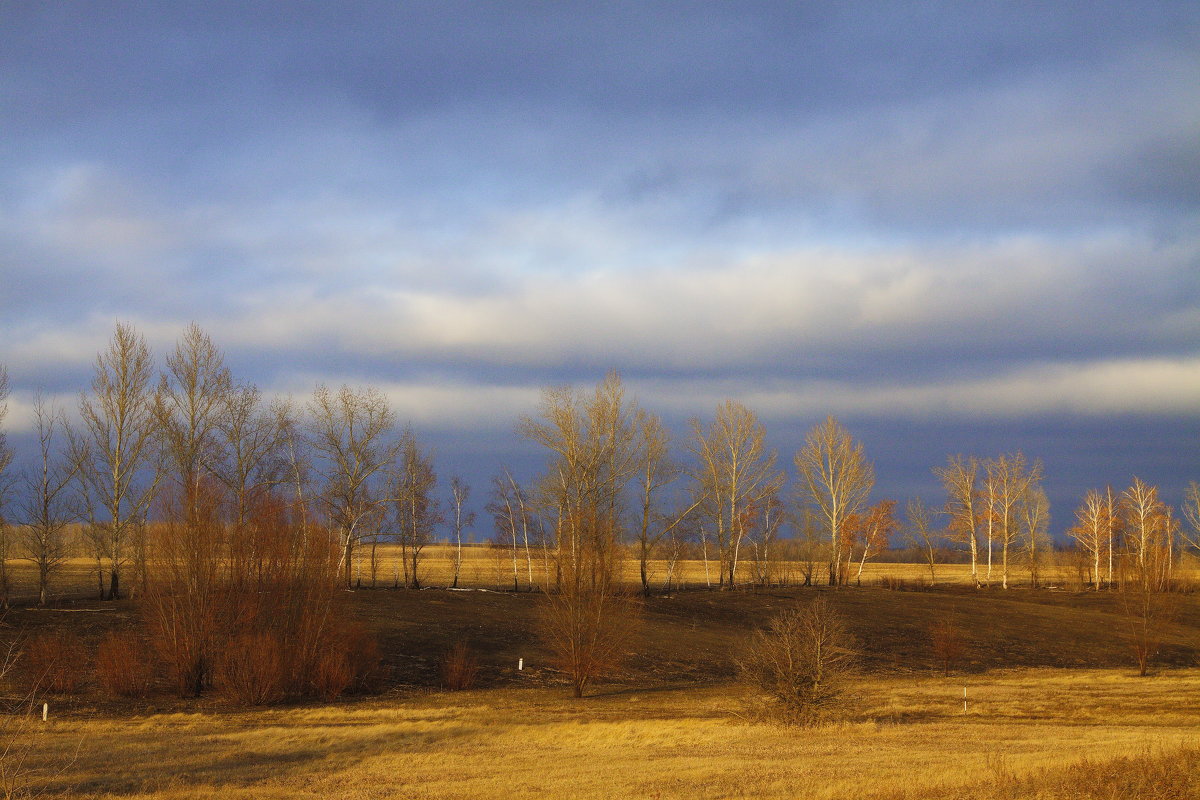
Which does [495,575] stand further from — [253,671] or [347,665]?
[253,671]

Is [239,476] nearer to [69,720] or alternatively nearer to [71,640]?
[71,640]

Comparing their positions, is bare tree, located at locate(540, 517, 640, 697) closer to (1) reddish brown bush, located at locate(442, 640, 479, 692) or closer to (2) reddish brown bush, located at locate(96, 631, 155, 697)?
(1) reddish brown bush, located at locate(442, 640, 479, 692)

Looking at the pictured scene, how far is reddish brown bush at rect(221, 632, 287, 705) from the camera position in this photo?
96.4ft

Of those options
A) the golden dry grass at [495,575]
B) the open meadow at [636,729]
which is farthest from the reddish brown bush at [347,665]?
the golden dry grass at [495,575]

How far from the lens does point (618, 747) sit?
21016mm

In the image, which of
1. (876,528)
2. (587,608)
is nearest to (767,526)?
(876,528)

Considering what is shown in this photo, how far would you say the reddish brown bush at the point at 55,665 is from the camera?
28641 mm

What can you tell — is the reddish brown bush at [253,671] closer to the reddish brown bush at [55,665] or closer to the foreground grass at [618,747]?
the foreground grass at [618,747]

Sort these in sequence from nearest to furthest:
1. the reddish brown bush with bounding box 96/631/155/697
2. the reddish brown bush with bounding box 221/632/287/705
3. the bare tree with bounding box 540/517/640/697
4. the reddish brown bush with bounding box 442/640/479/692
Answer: the reddish brown bush with bounding box 221/632/287/705
the reddish brown bush with bounding box 96/631/155/697
the bare tree with bounding box 540/517/640/697
the reddish brown bush with bounding box 442/640/479/692

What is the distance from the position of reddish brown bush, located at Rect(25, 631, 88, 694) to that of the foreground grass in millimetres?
4894

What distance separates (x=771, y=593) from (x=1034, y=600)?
2327 cm

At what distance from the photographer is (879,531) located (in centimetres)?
8725

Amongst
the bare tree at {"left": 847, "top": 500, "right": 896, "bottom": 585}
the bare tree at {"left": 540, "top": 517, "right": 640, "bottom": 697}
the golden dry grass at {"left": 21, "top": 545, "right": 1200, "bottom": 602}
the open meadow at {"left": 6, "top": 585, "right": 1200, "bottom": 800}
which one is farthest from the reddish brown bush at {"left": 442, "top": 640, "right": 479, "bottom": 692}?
the bare tree at {"left": 847, "top": 500, "right": 896, "bottom": 585}

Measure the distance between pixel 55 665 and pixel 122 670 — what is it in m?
2.05
